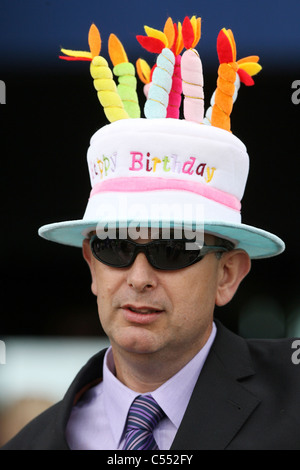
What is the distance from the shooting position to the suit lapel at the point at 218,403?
244 centimetres

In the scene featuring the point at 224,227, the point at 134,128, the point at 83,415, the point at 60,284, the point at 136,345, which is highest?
the point at 134,128

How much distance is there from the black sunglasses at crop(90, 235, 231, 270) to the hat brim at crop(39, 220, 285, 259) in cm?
9

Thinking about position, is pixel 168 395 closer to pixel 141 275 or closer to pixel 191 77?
pixel 141 275

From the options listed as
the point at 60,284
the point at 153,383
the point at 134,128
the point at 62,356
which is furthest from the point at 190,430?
the point at 60,284

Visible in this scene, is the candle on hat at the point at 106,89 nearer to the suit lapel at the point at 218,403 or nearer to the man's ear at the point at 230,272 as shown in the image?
the man's ear at the point at 230,272

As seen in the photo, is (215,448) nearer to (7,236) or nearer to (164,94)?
(164,94)

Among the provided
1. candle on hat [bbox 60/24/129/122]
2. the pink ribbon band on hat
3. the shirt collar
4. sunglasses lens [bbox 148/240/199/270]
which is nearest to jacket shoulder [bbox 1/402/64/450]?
the shirt collar

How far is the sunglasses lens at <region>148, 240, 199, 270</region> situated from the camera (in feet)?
8.38

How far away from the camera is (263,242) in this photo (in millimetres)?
2812

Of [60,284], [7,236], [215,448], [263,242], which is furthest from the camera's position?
[60,284]

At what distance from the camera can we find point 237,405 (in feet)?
8.24

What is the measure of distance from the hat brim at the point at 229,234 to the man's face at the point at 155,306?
143mm

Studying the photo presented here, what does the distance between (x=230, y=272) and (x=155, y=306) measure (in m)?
0.51

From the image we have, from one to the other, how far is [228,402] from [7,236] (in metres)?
4.28
